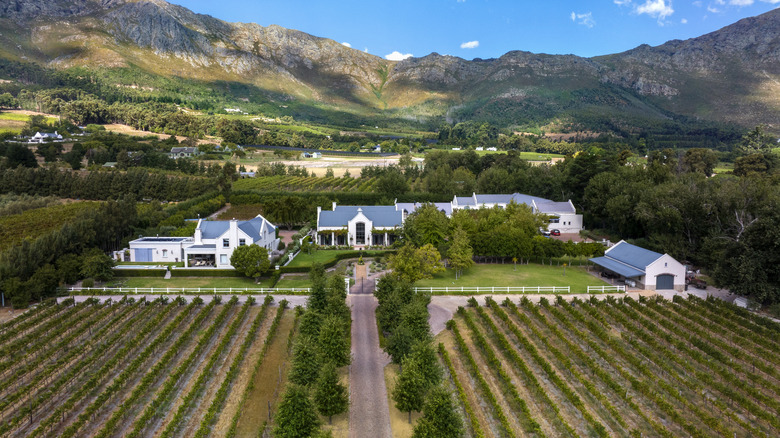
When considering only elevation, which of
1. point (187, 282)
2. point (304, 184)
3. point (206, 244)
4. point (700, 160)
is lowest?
point (187, 282)

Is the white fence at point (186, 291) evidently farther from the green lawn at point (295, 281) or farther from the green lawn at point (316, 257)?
the green lawn at point (316, 257)

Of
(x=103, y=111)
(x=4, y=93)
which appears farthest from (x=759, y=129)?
(x=4, y=93)

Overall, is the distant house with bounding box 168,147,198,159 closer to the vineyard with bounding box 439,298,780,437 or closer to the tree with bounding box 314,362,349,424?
the vineyard with bounding box 439,298,780,437

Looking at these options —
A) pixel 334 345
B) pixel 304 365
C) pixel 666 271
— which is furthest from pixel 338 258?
pixel 666 271

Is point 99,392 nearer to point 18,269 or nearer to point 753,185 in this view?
point 18,269

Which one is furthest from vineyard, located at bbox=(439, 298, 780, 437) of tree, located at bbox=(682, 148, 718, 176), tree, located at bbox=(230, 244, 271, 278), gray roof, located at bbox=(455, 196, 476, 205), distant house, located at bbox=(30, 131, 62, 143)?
distant house, located at bbox=(30, 131, 62, 143)

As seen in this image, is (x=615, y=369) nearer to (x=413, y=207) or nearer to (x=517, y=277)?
(x=517, y=277)

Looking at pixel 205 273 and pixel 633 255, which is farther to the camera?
pixel 205 273

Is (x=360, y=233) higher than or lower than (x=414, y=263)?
higher
